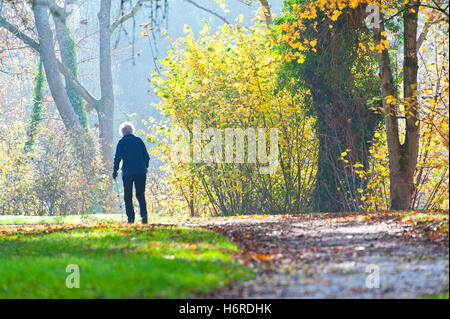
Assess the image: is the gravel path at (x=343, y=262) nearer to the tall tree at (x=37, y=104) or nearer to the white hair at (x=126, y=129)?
the white hair at (x=126, y=129)

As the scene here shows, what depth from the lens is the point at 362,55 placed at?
1357cm

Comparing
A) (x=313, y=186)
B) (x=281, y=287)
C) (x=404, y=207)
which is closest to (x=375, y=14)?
(x=404, y=207)

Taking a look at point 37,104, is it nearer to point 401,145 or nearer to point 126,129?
point 126,129

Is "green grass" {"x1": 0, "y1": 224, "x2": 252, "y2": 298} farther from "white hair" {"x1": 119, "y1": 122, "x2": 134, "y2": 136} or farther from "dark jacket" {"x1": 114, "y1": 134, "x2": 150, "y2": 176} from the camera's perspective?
"white hair" {"x1": 119, "y1": 122, "x2": 134, "y2": 136}

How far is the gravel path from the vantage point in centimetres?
466

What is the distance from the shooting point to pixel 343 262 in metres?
5.76

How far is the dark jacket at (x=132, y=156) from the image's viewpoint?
10.9 meters

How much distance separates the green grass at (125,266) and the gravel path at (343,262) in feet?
0.95

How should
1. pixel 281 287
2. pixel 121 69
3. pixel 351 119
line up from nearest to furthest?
pixel 281 287 → pixel 351 119 → pixel 121 69

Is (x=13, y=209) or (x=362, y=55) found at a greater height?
(x=362, y=55)

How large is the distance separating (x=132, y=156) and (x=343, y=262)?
19.5 ft
